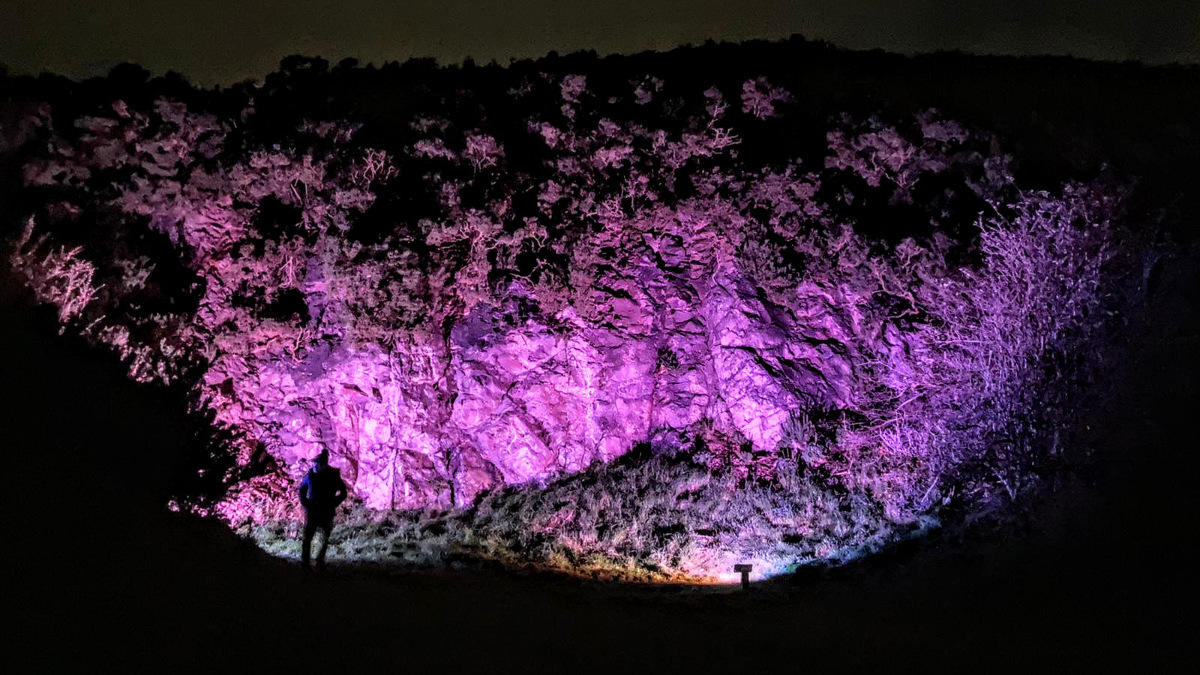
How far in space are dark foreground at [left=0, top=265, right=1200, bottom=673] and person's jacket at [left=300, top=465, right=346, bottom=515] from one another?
30.6 inches

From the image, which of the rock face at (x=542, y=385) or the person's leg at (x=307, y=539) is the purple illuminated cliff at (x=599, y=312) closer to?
the rock face at (x=542, y=385)

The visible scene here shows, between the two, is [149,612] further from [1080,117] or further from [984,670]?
[1080,117]

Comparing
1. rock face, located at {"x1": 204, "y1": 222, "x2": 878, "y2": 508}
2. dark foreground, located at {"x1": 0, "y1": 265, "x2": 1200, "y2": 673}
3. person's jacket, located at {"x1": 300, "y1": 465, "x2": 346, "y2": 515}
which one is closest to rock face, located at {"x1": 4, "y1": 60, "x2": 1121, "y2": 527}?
rock face, located at {"x1": 204, "y1": 222, "x2": 878, "y2": 508}

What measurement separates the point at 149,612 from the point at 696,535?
609 centimetres

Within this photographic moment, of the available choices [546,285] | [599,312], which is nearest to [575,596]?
[599,312]

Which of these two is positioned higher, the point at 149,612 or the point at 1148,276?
the point at 1148,276

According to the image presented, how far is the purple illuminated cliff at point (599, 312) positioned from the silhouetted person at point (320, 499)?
1261 millimetres

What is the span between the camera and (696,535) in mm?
9547

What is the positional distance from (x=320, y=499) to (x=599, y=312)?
4.85 m

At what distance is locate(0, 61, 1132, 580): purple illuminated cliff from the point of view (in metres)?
9.43

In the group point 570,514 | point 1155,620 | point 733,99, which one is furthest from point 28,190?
point 1155,620

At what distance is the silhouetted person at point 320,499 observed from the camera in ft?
27.5

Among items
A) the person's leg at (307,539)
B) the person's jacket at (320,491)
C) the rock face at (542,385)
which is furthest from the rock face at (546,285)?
the person's leg at (307,539)

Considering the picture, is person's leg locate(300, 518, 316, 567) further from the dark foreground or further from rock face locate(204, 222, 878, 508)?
rock face locate(204, 222, 878, 508)
